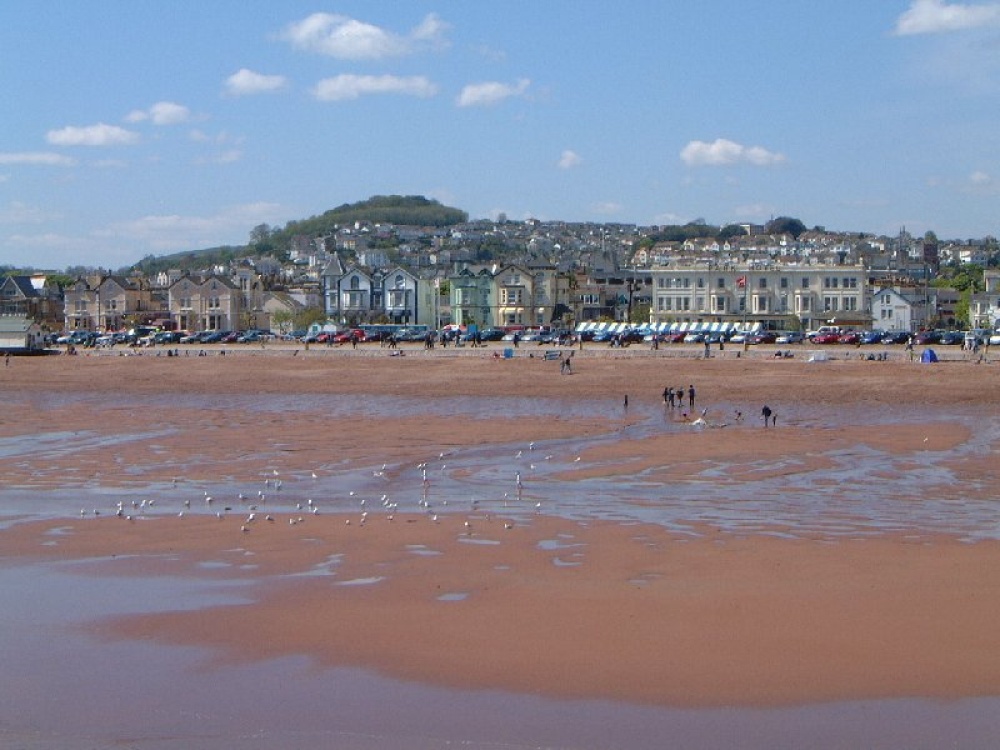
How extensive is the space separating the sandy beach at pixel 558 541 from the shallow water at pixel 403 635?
0.14 m

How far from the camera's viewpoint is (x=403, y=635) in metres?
13.5

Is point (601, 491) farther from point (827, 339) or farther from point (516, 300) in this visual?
point (516, 300)

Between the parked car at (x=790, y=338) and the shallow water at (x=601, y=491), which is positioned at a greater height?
the parked car at (x=790, y=338)

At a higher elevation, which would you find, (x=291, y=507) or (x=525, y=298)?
(x=525, y=298)

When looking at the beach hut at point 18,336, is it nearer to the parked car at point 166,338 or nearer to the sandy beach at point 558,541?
the parked car at point 166,338

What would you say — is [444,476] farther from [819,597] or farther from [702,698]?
[702,698]

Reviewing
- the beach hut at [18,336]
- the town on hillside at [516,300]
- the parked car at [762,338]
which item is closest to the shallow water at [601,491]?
the parked car at [762,338]

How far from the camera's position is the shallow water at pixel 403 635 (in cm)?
1093

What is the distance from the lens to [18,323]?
7919cm

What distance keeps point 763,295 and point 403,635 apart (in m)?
81.6

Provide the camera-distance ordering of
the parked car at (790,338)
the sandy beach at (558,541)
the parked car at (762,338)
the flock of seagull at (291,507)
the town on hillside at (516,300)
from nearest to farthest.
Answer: the sandy beach at (558,541) < the flock of seagull at (291,507) < the parked car at (790,338) < the parked car at (762,338) < the town on hillside at (516,300)

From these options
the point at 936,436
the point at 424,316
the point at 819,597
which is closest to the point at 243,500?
the point at 819,597

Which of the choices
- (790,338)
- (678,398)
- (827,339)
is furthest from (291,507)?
(790,338)

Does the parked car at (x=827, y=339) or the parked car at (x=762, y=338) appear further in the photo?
the parked car at (x=762, y=338)
